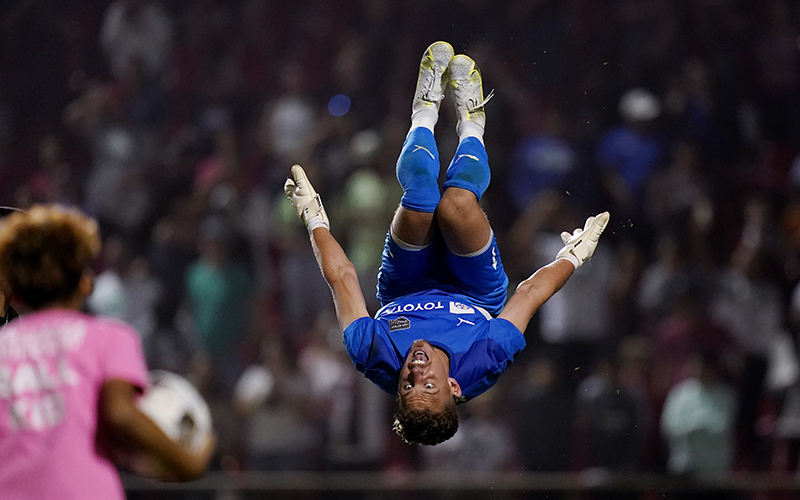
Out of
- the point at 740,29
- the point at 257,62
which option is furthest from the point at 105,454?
the point at 740,29

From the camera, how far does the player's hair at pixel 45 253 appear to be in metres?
2.23

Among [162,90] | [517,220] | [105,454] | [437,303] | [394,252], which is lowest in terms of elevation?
[105,454]

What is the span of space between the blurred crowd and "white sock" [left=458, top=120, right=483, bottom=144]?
338 centimetres

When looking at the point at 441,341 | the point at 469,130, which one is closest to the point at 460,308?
the point at 441,341

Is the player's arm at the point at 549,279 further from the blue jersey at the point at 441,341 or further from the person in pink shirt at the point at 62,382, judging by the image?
the person in pink shirt at the point at 62,382

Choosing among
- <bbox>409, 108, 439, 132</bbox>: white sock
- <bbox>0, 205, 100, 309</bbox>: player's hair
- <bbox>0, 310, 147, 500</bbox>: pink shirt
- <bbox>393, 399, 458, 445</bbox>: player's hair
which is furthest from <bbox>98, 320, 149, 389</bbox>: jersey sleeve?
<bbox>409, 108, 439, 132</bbox>: white sock

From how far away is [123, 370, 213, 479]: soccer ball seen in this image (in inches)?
85.6

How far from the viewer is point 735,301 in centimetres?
830

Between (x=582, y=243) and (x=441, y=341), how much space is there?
45.9 inches

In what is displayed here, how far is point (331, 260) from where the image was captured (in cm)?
442

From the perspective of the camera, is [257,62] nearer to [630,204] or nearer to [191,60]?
[191,60]

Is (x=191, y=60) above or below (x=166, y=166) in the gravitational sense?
above

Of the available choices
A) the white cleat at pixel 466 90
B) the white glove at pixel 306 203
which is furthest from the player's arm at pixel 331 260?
the white cleat at pixel 466 90

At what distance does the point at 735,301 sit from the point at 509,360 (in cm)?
471
